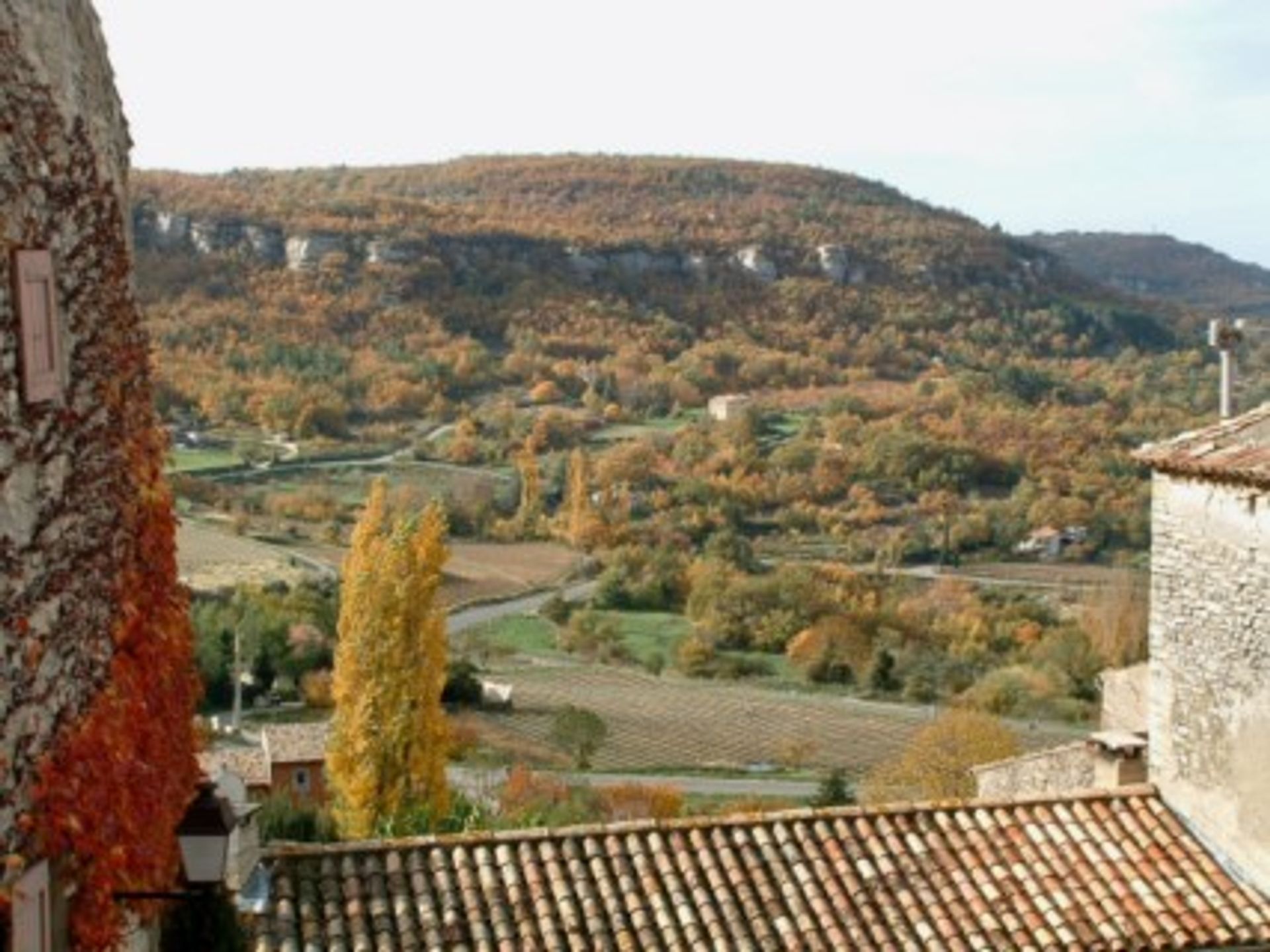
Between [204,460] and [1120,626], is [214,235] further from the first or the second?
[1120,626]

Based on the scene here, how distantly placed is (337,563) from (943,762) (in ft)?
72.5

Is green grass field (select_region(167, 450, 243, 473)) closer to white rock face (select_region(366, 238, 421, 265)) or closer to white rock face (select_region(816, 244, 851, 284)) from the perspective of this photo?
white rock face (select_region(366, 238, 421, 265))

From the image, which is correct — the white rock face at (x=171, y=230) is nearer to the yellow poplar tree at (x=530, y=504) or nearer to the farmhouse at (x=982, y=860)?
the yellow poplar tree at (x=530, y=504)

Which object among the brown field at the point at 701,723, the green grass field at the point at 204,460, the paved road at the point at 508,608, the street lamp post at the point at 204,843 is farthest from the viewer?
the green grass field at the point at 204,460

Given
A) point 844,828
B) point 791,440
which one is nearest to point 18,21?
point 844,828

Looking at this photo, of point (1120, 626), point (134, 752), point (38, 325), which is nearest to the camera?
point (38, 325)

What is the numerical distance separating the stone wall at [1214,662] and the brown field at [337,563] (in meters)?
26.8

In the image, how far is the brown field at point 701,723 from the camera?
28.9 m

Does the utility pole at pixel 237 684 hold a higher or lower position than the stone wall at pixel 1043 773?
lower

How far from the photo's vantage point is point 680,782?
2691 centimetres

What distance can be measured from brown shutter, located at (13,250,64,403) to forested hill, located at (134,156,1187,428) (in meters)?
47.6

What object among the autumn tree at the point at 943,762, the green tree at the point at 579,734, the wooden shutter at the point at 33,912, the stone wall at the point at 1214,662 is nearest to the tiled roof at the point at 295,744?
the green tree at the point at 579,734

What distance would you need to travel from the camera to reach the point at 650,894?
7.71 meters

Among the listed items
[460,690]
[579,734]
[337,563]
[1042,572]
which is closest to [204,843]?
[579,734]
